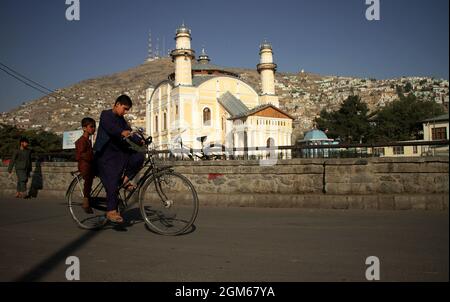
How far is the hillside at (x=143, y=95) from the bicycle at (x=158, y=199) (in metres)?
81.3

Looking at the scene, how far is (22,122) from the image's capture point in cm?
9275

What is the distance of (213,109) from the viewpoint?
51.8 m

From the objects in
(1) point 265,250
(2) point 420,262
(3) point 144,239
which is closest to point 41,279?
(3) point 144,239

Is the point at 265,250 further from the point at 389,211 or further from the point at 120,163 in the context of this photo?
the point at 389,211

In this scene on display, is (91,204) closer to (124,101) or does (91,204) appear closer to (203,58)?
(124,101)

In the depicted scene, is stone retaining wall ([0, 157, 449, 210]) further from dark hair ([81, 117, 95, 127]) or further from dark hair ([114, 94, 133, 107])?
dark hair ([114, 94, 133, 107])

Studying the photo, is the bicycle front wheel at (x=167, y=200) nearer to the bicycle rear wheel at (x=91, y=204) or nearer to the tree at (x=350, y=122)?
the bicycle rear wheel at (x=91, y=204)

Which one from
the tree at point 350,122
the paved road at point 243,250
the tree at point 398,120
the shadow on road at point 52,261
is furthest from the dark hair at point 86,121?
the tree at point 350,122

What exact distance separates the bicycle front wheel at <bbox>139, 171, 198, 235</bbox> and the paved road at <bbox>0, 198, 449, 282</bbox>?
0.20 meters

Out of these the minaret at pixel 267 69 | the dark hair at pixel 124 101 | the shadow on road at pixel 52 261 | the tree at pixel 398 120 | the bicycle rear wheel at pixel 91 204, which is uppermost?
the minaret at pixel 267 69

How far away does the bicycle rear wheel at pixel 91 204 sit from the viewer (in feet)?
18.5

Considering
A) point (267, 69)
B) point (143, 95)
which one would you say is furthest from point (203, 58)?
point (143, 95)

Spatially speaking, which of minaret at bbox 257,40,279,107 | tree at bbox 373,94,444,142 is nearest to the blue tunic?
tree at bbox 373,94,444,142

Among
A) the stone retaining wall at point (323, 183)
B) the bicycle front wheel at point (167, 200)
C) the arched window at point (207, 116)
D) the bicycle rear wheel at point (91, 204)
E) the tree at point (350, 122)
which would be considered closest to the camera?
the bicycle front wheel at point (167, 200)
